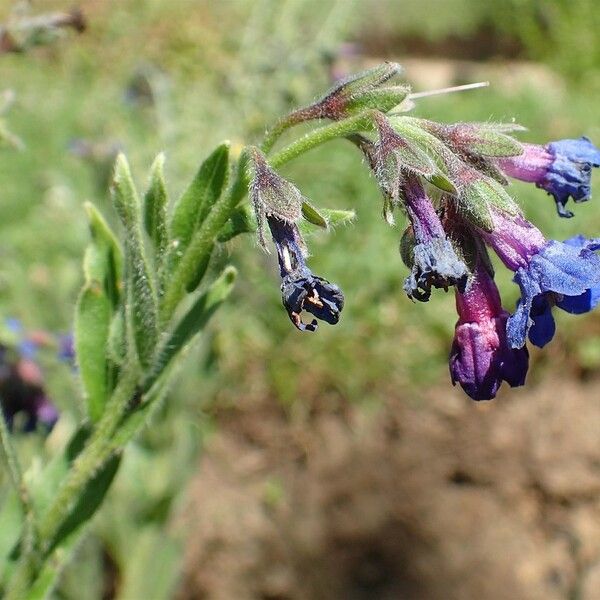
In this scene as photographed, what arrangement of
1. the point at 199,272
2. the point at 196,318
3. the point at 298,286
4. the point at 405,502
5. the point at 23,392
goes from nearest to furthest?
1. the point at 298,286
2. the point at 199,272
3. the point at 196,318
4. the point at 23,392
5. the point at 405,502

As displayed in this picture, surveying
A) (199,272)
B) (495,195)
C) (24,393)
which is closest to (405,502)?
(24,393)

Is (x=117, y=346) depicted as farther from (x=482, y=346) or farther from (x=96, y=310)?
(x=482, y=346)

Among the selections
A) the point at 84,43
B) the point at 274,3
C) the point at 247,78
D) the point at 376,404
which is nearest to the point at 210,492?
the point at 376,404

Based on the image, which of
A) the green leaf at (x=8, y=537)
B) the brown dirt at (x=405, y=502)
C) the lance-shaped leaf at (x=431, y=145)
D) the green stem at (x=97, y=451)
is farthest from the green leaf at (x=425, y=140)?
the brown dirt at (x=405, y=502)

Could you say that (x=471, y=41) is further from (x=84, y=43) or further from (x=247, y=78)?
(x=247, y=78)

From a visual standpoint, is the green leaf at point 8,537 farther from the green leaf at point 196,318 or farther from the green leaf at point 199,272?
the green leaf at point 199,272

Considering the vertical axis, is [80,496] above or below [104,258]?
below

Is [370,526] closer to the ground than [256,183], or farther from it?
closer to the ground
